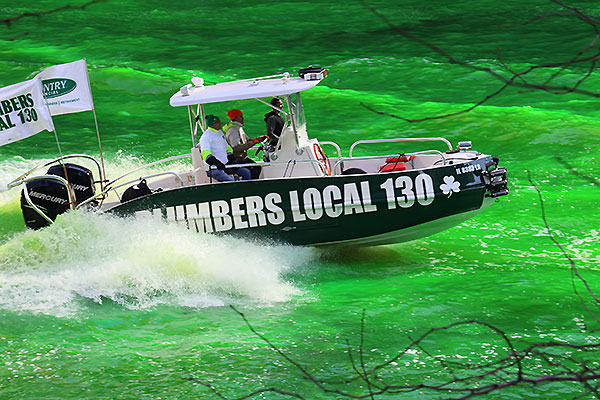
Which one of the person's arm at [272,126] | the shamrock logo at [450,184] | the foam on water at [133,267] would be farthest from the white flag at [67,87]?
the shamrock logo at [450,184]

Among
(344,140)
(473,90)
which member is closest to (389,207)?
(344,140)

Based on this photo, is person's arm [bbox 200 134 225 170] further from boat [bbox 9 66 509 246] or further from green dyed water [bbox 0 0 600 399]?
green dyed water [bbox 0 0 600 399]

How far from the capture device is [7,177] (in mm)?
16422

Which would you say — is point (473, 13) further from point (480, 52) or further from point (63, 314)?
point (63, 314)

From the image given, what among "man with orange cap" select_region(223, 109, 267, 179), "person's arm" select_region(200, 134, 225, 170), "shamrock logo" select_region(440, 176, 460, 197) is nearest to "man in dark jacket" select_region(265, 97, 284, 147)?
"man with orange cap" select_region(223, 109, 267, 179)

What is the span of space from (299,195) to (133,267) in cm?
226

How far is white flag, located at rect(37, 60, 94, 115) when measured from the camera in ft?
32.6

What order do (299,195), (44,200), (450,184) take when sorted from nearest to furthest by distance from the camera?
(450,184), (299,195), (44,200)

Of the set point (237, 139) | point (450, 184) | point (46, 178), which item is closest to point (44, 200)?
point (46, 178)

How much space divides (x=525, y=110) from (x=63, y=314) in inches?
581

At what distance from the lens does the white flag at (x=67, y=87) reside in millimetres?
9938

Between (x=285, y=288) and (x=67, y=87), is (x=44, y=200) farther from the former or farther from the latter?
(x=285, y=288)

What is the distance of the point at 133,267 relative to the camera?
380 inches

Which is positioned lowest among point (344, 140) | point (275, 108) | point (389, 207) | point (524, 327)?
point (344, 140)
